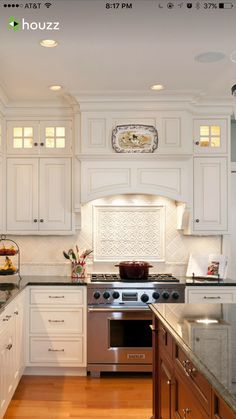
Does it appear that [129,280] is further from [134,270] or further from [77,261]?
[77,261]

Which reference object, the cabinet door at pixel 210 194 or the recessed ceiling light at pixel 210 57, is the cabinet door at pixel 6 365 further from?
the recessed ceiling light at pixel 210 57

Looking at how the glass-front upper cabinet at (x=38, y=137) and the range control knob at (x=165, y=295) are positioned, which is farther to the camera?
the glass-front upper cabinet at (x=38, y=137)

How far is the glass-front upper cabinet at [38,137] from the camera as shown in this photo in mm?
4859

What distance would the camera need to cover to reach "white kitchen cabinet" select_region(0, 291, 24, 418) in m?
3.17

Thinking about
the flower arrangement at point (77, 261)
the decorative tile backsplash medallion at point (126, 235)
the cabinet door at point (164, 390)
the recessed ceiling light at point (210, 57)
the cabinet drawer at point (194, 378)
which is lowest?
the cabinet door at point (164, 390)

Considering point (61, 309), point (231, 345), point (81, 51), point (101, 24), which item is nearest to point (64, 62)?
point (81, 51)

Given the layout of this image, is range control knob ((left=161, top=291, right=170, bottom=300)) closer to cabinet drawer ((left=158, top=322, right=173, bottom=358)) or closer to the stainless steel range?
the stainless steel range

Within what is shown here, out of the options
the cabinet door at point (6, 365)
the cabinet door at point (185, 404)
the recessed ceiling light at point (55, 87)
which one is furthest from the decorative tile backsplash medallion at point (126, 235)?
the cabinet door at point (185, 404)

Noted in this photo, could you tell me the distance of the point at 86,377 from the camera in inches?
176

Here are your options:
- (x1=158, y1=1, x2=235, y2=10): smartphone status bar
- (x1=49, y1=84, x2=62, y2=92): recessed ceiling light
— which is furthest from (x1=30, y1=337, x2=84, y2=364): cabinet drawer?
(x1=158, y1=1, x2=235, y2=10): smartphone status bar

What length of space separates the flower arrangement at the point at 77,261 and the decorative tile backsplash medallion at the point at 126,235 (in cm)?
21

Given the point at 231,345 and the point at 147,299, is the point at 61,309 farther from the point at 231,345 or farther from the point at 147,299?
the point at 231,345

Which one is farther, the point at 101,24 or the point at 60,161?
the point at 60,161

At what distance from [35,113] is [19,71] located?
0.95 meters
